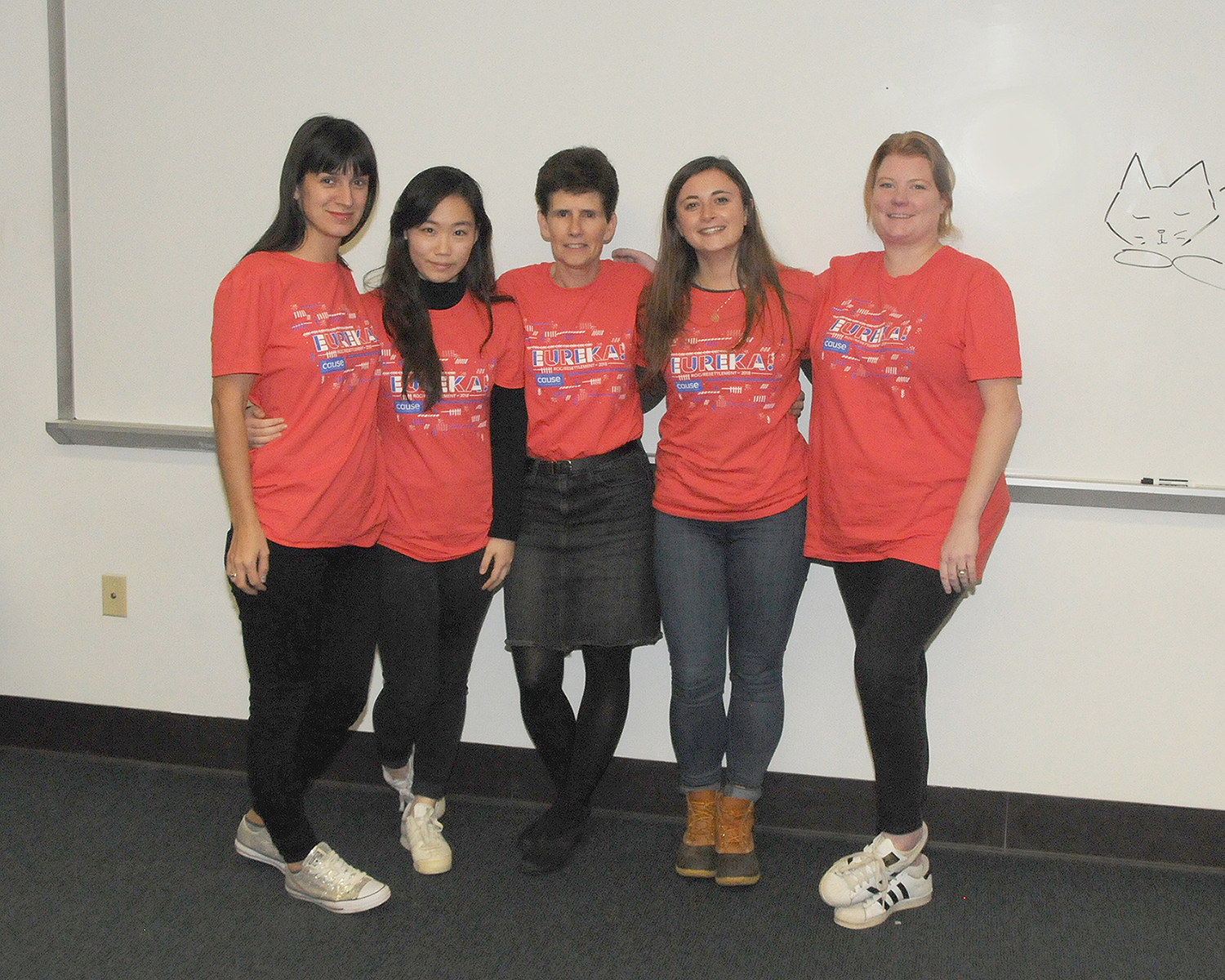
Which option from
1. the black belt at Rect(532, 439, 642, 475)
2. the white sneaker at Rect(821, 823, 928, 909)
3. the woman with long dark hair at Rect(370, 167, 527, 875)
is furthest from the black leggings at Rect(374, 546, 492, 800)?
the white sneaker at Rect(821, 823, 928, 909)

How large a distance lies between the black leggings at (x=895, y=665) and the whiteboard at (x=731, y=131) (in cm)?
49

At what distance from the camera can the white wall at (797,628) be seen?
2.28 metres

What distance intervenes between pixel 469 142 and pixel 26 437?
1.44 m

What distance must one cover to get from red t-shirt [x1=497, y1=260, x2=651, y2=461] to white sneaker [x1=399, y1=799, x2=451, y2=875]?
85cm

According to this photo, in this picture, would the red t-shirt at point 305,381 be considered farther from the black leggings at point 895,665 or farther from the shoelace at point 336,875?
the black leggings at point 895,665

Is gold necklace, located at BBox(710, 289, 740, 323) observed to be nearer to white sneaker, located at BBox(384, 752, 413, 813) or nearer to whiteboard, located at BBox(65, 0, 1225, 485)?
whiteboard, located at BBox(65, 0, 1225, 485)

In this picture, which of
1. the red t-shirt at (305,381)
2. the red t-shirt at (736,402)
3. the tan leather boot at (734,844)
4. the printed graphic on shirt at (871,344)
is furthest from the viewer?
the tan leather boot at (734,844)

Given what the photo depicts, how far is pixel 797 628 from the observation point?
245cm

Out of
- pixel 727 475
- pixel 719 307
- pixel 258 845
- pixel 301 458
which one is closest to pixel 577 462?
pixel 727 475

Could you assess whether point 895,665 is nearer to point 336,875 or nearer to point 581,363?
point 581,363

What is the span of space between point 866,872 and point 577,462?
3.35ft

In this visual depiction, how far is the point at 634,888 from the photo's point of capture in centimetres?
219

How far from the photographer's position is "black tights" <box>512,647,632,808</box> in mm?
2191

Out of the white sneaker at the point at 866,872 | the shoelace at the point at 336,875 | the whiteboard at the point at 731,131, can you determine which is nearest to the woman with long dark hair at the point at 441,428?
the shoelace at the point at 336,875
